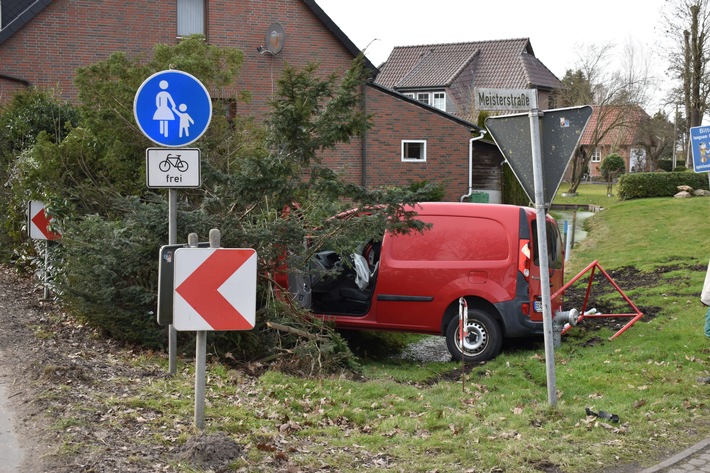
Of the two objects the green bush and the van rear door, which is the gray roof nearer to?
the green bush

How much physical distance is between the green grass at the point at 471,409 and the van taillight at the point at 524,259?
38.6 inches

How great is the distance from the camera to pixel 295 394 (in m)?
7.14

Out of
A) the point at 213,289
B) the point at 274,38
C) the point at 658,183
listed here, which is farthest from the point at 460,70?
the point at 213,289

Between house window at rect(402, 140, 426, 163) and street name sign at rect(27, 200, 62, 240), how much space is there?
1658 cm

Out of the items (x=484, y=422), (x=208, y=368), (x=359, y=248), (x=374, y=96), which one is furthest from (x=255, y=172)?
(x=374, y=96)

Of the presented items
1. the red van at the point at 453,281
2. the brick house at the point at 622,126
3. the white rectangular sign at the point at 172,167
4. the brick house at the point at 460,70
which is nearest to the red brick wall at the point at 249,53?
the brick house at the point at 622,126

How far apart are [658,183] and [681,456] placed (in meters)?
28.5

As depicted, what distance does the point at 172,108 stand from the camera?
6.94m

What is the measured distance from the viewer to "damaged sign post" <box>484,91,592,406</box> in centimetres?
684

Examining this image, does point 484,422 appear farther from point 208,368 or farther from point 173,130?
point 173,130

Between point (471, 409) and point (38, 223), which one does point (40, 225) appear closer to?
point (38, 223)

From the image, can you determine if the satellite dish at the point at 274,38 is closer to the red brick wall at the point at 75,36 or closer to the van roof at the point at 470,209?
the red brick wall at the point at 75,36

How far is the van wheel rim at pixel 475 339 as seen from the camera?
9.74 meters

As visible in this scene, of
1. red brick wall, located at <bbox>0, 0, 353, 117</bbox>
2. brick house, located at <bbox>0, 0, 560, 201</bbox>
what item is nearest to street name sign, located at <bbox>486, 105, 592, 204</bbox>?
brick house, located at <bbox>0, 0, 560, 201</bbox>
